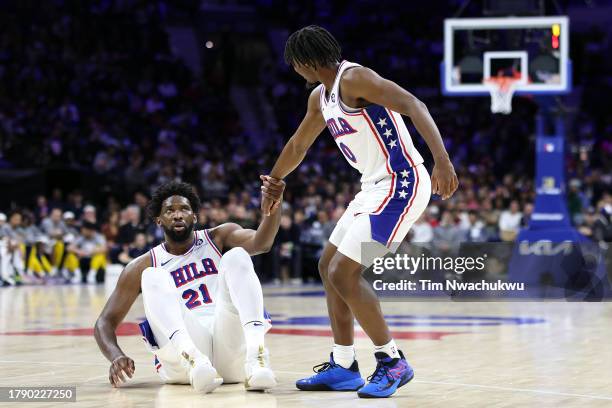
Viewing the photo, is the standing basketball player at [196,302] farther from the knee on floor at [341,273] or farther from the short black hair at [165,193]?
the knee on floor at [341,273]

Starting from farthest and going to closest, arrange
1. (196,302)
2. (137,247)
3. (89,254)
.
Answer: (89,254), (137,247), (196,302)

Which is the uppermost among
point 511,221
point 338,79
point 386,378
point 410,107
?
point 338,79

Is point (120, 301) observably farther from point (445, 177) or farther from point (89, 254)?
point (89, 254)

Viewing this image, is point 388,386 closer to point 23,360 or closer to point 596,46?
point 23,360

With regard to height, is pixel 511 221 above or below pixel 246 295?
below

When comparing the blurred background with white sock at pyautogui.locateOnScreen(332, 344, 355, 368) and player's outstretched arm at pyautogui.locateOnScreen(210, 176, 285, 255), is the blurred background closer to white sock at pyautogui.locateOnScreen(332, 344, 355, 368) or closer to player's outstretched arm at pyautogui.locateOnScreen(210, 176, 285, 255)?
player's outstretched arm at pyautogui.locateOnScreen(210, 176, 285, 255)

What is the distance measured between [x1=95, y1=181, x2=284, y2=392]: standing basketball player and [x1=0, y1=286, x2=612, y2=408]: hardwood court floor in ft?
0.45

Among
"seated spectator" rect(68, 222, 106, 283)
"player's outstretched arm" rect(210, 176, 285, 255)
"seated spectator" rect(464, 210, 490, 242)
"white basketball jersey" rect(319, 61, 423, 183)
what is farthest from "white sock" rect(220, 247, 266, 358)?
"seated spectator" rect(68, 222, 106, 283)

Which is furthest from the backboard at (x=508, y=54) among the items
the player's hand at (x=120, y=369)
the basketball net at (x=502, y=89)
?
→ the player's hand at (x=120, y=369)

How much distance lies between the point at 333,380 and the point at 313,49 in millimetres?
1715

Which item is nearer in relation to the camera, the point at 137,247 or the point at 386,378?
the point at 386,378

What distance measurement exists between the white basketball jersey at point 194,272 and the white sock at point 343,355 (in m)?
0.72

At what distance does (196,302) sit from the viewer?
5746 mm

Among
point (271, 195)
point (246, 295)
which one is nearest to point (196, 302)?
point (246, 295)
